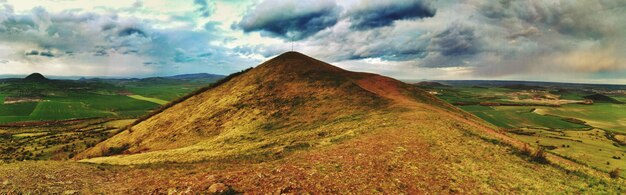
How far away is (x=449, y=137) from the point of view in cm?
2150

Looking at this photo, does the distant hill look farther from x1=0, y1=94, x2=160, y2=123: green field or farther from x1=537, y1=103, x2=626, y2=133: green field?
x1=537, y1=103, x2=626, y2=133: green field

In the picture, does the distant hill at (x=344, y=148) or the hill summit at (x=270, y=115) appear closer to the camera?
the distant hill at (x=344, y=148)

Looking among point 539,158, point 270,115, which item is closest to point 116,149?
point 270,115

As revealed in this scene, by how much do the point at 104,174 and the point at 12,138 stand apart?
94.7 m

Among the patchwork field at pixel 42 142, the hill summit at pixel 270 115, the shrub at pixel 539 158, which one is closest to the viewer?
the shrub at pixel 539 158

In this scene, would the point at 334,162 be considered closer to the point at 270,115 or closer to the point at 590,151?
the point at 270,115

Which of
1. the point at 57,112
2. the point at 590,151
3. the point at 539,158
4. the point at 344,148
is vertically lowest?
the point at 57,112

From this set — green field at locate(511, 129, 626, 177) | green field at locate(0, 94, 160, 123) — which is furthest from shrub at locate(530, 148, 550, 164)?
green field at locate(0, 94, 160, 123)

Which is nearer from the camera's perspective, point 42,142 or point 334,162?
point 334,162

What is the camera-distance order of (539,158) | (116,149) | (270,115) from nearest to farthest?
(539,158) < (270,115) < (116,149)

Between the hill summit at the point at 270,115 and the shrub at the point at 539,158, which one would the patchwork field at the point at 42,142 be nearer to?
the hill summit at the point at 270,115

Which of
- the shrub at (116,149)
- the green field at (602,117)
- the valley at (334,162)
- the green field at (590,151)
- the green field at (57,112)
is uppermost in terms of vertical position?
the valley at (334,162)

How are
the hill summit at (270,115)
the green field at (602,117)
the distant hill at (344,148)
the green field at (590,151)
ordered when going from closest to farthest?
the distant hill at (344,148)
the hill summit at (270,115)
the green field at (590,151)
the green field at (602,117)

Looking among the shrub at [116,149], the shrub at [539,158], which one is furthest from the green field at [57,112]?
the shrub at [539,158]
